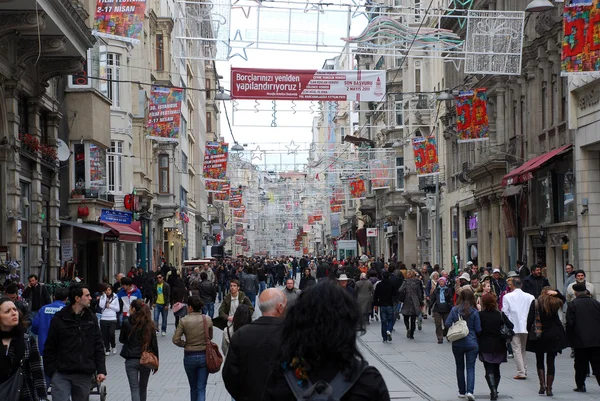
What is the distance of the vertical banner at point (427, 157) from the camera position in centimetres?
3947

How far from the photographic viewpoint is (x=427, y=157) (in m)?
39.8

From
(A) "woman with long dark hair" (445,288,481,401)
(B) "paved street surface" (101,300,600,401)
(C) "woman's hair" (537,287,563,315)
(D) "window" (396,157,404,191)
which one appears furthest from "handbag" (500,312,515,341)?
(D) "window" (396,157,404,191)

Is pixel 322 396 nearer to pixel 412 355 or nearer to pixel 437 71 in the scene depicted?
pixel 412 355

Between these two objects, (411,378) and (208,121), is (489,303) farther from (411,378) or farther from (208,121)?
(208,121)

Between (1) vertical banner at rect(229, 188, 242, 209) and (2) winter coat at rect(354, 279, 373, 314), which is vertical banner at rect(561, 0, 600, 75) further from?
(1) vertical banner at rect(229, 188, 242, 209)

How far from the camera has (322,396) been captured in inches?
178

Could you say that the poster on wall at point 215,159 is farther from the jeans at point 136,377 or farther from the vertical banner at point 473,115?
the jeans at point 136,377

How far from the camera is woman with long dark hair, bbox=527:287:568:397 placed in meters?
14.8

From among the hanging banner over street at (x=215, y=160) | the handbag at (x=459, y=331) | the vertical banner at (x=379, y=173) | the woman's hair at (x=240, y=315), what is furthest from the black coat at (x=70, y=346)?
the vertical banner at (x=379, y=173)

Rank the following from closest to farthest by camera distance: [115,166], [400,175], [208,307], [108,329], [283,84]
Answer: [108,329], [283,84], [208,307], [115,166], [400,175]

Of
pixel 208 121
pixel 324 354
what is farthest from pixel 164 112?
pixel 208 121

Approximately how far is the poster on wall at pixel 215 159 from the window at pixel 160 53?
6309 mm

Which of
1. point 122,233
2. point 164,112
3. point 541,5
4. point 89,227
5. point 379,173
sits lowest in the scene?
point 122,233

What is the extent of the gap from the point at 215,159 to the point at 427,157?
13102mm
